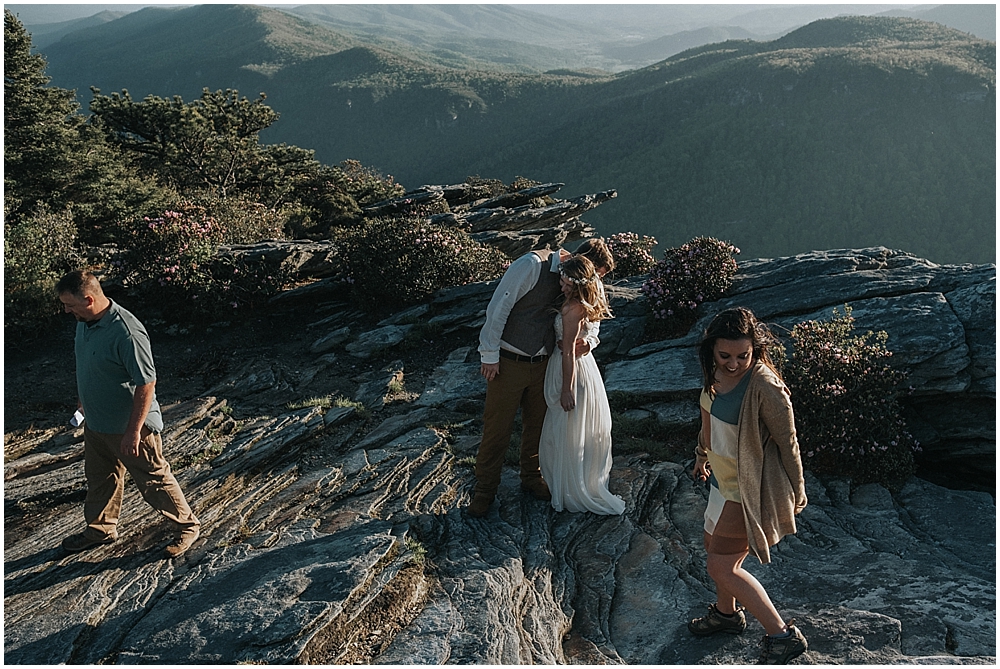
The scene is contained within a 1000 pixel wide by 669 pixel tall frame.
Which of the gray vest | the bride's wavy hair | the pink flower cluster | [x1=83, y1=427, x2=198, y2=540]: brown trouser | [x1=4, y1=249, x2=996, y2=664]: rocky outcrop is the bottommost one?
[x1=4, y1=249, x2=996, y2=664]: rocky outcrop

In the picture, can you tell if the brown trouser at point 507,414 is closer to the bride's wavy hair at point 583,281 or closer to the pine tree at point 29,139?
the bride's wavy hair at point 583,281

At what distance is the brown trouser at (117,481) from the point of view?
4559 millimetres

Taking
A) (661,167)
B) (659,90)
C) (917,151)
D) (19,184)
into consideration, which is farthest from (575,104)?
(19,184)

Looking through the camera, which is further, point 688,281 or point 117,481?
point 688,281

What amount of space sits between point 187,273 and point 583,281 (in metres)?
7.91

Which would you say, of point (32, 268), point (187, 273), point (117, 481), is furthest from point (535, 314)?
point (32, 268)

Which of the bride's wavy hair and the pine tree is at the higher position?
the pine tree

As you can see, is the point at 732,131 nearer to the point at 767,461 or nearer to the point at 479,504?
the point at 479,504

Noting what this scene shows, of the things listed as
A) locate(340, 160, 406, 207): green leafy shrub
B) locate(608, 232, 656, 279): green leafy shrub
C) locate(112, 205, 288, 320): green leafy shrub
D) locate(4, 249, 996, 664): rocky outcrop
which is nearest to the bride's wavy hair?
locate(4, 249, 996, 664): rocky outcrop

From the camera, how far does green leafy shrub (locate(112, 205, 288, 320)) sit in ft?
33.3

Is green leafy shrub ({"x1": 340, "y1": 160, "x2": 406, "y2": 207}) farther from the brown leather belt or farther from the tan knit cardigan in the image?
the tan knit cardigan

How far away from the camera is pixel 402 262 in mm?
10789

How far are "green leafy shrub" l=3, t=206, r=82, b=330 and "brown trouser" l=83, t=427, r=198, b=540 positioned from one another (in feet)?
19.3

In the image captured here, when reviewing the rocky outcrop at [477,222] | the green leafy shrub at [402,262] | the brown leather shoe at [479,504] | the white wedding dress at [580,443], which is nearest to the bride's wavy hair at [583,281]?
the white wedding dress at [580,443]
